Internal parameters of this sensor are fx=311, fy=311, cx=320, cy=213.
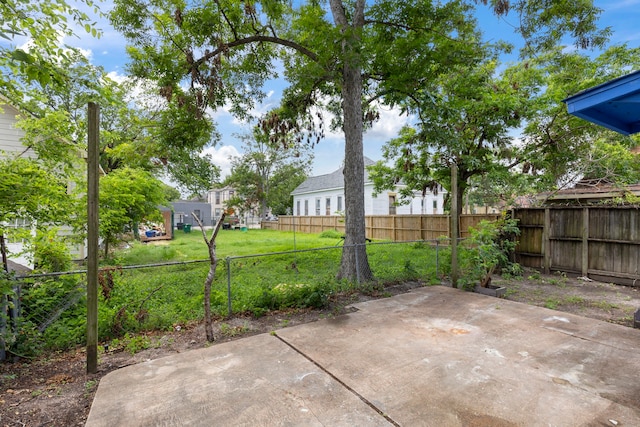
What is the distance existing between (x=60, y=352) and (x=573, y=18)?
10.3 meters

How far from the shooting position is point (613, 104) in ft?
12.3

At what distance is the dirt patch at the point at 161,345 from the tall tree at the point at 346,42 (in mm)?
2211

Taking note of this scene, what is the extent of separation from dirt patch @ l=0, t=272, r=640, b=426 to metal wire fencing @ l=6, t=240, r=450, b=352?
21 centimetres

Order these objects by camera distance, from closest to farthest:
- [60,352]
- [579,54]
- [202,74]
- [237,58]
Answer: [60,352] < [202,74] < [237,58] < [579,54]

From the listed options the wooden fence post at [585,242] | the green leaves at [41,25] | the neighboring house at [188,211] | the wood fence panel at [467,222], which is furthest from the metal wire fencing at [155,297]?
the neighboring house at [188,211]

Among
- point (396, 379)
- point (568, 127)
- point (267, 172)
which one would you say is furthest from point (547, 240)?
point (267, 172)

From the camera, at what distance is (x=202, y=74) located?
22.4 ft

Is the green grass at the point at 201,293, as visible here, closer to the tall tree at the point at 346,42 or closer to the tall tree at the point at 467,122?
the tall tree at the point at 346,42

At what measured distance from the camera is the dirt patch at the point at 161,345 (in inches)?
98.7

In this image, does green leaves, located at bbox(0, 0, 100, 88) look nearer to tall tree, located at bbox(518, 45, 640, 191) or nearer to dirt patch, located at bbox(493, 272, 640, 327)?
dirt patch, located at bbox(493, 272, 640, 327)

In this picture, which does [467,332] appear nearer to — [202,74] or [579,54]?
[202,74]

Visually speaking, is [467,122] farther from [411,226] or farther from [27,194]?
[27,194]

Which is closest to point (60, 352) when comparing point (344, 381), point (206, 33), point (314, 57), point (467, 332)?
point (344, 381)

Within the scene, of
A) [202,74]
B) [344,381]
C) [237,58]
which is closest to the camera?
[344,381]
